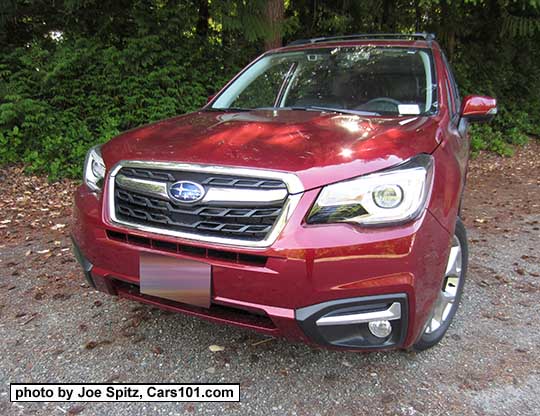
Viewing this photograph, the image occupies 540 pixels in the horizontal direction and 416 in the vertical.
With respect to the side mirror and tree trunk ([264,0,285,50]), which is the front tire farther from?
tree trunk ([264,0,285,50])

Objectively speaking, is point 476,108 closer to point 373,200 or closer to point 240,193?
point 373,200

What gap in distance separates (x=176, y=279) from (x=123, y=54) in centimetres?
598

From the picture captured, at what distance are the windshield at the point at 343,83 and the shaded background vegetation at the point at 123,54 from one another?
125 inches

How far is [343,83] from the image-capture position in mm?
3250

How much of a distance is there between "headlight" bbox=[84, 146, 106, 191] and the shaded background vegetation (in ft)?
13.1

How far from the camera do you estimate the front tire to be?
250 centimetres

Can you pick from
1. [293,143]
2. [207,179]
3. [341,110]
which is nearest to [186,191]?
[207,179]

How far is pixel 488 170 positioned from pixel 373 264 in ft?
24.0

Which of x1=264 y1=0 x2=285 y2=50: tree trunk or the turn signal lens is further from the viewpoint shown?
x1=264 y1=0 x2=285 y2=50: tree trunk

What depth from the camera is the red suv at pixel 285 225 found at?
6.11 feet

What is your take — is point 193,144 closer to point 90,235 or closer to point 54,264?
point 90,235

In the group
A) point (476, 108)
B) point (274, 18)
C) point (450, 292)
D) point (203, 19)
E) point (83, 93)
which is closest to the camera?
point (450, 292)

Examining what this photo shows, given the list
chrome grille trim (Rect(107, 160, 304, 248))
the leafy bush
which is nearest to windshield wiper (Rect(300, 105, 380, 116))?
chrome grille trim (Rect(107, 160, 304, 248))

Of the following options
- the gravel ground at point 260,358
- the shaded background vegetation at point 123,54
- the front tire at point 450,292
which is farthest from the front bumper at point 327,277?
the shaded background vegetation at point 123,54
